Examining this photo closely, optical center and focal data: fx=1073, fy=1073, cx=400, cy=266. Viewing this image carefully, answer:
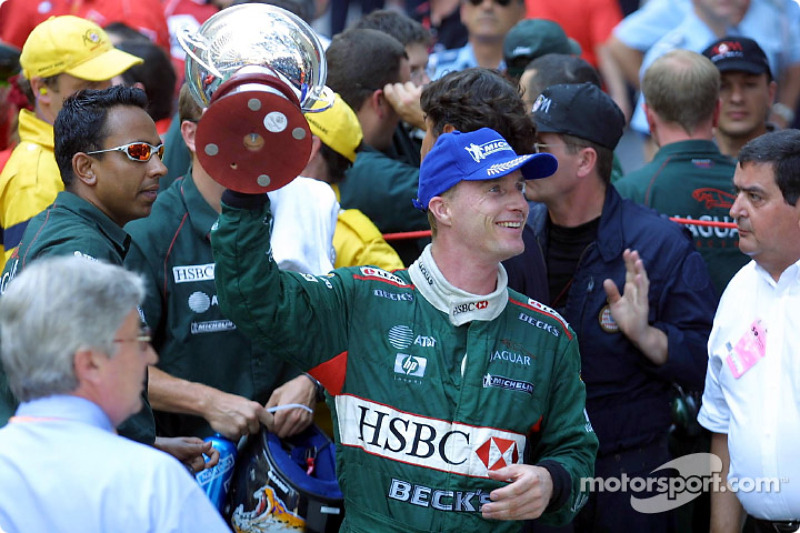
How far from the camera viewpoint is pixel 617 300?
4.44m

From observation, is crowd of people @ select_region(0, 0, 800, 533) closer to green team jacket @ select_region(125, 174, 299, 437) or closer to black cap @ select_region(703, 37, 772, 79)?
green team jacket @ select_region(125, 174, 299, 437)

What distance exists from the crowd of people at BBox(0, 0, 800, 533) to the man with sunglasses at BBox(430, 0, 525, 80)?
1.83 m

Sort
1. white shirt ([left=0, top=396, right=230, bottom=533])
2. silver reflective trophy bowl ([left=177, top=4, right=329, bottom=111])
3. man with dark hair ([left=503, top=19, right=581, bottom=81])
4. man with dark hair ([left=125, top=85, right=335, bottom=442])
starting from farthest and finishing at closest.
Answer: man with dark hair ([left=503, top=19, right=581, bottom=81])
man with dark hair ([left=125, top=85, right=335, bottom=442])
silver reflective trophy bowl ([left=177, top=4, right=329, bottom=111])
white shirt ([left=0, top=396, right=230, bottom=533])

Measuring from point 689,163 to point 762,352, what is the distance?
A: 1855mm

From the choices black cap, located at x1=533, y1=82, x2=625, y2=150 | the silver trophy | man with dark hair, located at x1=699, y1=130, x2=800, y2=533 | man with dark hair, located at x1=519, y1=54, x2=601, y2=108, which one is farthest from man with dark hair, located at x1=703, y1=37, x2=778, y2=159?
the silver trophy

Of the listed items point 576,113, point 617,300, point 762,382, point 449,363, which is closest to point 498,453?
point 449,363

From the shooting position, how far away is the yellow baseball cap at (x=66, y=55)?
5.11 meters

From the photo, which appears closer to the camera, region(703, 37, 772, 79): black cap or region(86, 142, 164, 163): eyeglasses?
region(86, 142, 164, 163): eyeglasses

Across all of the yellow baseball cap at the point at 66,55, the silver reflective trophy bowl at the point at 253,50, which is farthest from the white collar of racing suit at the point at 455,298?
the yellow baseball cap at the point at 66,55

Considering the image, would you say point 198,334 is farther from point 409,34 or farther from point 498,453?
point 409,34

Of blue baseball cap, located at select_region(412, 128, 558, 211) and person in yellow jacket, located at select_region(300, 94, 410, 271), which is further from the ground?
blue baseball cap, located at select_region(412, 128, 558, 211)

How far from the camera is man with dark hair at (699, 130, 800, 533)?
12.6 ft

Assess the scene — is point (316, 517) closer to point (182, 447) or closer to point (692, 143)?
point (182, 447)

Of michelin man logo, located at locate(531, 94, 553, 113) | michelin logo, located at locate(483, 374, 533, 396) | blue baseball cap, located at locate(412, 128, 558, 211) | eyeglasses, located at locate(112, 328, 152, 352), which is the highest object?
blue baseball cap, located at locate(412, 128, 558, 211)
